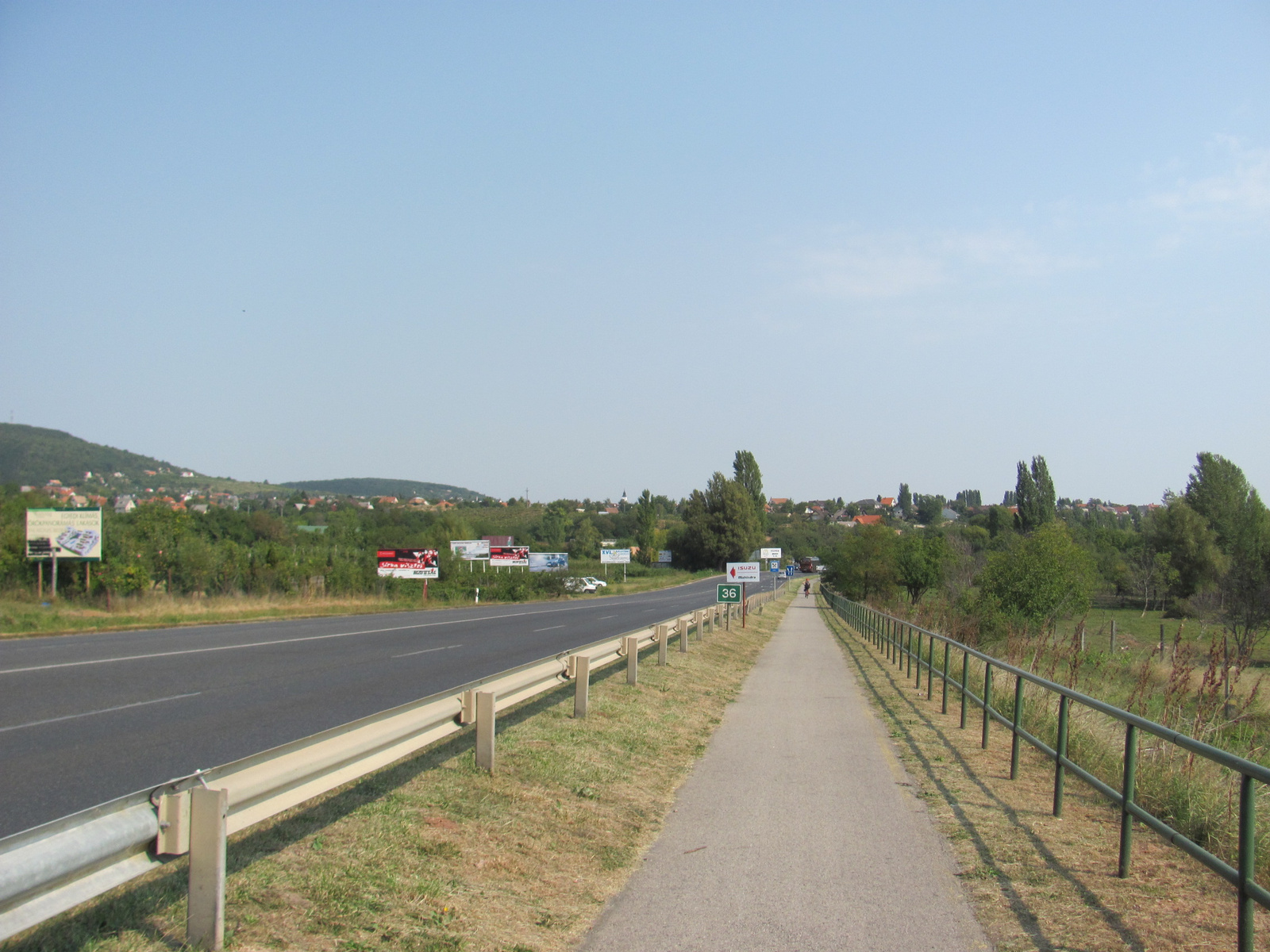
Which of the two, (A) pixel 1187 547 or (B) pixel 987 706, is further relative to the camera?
(A) pixel 1187 547

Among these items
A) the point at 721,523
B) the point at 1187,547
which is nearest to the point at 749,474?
the point at 721,523

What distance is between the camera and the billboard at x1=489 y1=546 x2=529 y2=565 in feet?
210

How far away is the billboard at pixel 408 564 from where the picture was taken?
48.7 meters

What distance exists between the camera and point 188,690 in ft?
42.6

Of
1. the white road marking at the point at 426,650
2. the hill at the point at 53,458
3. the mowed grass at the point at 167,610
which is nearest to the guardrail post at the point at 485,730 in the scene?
the white road marking at the point at 426,650

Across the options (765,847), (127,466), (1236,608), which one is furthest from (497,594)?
(127,466)

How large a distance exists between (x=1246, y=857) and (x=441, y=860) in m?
3.99

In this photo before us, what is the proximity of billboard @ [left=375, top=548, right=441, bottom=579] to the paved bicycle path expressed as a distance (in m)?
40.0

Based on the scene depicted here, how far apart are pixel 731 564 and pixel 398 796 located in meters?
27.3

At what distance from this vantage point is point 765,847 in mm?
6504

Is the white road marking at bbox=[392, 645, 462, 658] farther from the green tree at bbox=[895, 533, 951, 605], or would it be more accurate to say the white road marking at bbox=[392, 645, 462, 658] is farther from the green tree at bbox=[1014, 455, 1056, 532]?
the green tree at bbox=[1014, 455, 1056, 532]

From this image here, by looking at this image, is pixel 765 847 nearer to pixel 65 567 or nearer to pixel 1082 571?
pixel 65 567

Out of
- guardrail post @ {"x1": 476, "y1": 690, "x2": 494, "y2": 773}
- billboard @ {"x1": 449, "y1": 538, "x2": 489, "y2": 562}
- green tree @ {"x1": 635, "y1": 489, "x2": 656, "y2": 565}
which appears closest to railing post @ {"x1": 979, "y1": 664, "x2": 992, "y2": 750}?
guardrail post @ {"x1": 476, "y1": 690, "x2": 494, "y2": 773}

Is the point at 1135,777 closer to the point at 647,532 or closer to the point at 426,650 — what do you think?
the point at 426,650
